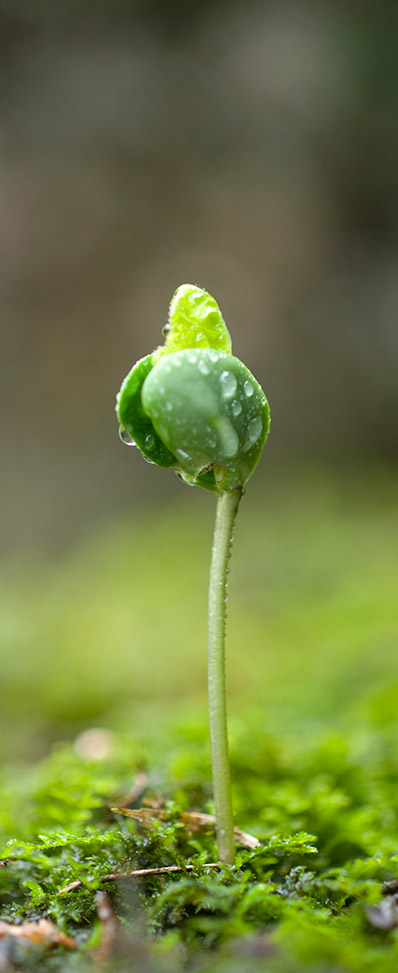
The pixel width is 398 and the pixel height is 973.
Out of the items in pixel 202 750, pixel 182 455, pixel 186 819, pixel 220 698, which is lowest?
pixel 202 750

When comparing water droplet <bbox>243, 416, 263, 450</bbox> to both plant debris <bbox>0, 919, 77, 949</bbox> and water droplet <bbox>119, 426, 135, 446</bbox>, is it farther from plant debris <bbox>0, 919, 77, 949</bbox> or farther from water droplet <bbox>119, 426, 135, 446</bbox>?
plant debris <bbox>0, 919, 77, 949</bbox>

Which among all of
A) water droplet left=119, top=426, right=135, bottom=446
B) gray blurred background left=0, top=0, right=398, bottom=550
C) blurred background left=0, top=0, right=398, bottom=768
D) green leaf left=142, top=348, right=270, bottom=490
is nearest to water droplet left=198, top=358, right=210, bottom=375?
green leaf left=142, top=348, right=270, bottom=490

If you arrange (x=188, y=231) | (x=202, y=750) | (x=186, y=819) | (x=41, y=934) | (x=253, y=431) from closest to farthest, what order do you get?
(x=41, y=934), (x=253, y=431), (x=186, y=819), (x=202, y=750), (x=188, y=231)

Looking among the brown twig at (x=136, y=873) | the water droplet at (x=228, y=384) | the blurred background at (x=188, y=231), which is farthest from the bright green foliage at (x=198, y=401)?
the blurred background at (x=188, y=231)

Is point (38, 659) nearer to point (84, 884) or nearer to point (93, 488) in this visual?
point (84, 884)

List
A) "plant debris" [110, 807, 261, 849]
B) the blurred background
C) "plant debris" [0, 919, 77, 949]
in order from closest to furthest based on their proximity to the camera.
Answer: "plant debris" [0, 919, 77, 949] → "plant debris" [110, 807, 261, 849] → the blurred background

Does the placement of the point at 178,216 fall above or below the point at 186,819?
above

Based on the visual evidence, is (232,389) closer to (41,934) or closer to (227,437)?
(227,437)

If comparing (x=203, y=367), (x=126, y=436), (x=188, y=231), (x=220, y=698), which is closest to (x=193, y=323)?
(x=203, y=367)

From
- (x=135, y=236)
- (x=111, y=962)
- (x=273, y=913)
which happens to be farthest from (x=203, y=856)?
(x=135, y=236)
